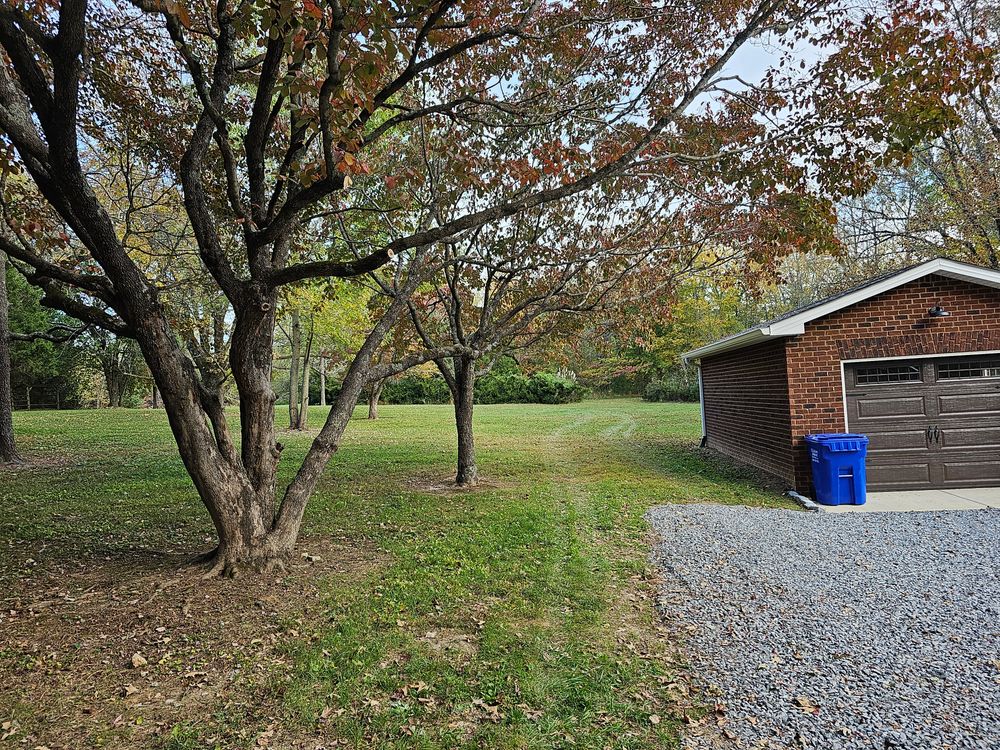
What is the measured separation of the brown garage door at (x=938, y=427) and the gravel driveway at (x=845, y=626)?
6.05 feet

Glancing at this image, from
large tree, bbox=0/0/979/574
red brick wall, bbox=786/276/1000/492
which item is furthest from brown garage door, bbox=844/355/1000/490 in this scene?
large tree, bbox=0/0/979/574

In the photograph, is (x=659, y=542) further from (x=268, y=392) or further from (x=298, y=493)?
(x=268, y=392)

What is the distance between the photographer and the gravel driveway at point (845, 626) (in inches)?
110

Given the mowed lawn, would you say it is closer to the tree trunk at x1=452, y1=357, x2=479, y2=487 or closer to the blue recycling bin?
the blue recycling bin

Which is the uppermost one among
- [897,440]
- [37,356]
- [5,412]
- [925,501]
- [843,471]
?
[37,356]

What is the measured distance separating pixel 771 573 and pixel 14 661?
18.6 ft

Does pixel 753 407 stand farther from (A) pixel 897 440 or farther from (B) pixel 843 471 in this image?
(B) pixel 843 471

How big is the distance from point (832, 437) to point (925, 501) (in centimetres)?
139

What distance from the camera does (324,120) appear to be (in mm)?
3672

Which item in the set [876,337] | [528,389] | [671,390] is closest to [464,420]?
[876,337]

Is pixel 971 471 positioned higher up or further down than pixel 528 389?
further down

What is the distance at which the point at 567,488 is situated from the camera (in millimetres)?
9383

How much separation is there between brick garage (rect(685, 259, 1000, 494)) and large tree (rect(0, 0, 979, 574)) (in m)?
2.88

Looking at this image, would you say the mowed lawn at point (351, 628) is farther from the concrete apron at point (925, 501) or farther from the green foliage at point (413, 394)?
the green foliage at point (413, 394)
